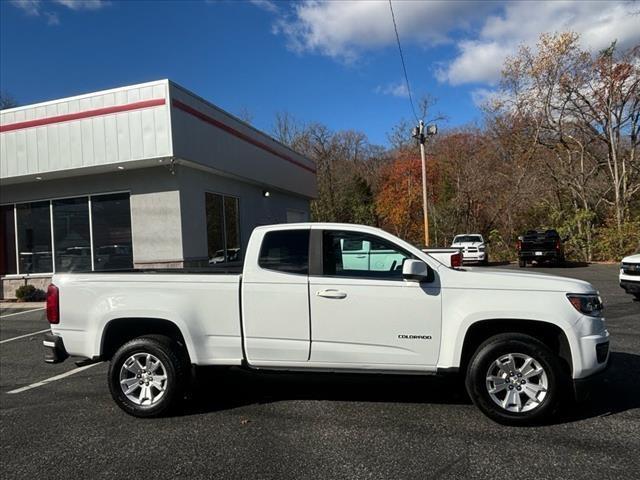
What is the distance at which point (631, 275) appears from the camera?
10852mm

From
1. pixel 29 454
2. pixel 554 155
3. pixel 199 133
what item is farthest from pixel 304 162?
pixel 29 454

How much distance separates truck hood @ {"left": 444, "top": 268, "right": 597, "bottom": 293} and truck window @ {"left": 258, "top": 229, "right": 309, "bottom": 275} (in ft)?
4.81

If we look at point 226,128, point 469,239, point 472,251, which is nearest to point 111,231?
point 226,128

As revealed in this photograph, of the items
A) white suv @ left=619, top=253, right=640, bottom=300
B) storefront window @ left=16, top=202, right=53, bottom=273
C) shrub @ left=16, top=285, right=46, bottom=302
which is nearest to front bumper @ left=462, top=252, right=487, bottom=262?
white suv @ left=619, top=253, right=640, bottom=300

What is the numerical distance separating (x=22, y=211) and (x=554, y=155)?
26.9m

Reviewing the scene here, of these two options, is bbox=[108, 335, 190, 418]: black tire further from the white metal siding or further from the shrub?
the shrub

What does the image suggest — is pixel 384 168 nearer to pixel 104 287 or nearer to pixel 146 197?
pixel 146 197

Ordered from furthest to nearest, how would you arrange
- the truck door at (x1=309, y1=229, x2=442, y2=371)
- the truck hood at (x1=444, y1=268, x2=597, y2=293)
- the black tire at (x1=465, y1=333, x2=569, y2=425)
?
→ 1. the truck door at (x1=309, y1=229, x2=442, y2=371)
2. the truck hood at (x1=444, y1=268, x2=597, y2=293)
3. the black tire at (x1=465, y1=333, x2=569, y2=425)

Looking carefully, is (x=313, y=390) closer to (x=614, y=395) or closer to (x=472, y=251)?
(x=614, y=395)

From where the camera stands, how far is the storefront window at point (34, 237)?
15.3 metres

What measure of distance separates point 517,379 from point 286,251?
7.99ft

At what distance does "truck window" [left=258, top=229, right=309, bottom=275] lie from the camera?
5109 mm

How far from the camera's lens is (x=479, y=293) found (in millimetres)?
4691

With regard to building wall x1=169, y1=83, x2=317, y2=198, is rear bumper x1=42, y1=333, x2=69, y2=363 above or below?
below
